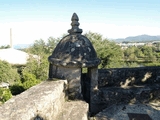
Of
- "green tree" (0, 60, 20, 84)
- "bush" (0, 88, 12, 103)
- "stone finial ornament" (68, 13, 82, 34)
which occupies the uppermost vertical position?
"stone finial ornament" (68, 13, 82, 34)

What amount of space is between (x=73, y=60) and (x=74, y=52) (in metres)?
0.20

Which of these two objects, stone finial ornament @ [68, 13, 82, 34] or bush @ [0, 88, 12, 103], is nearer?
stone finial ornament @ [68, 13, 82, 34]

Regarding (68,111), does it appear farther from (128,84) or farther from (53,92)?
(128,84)

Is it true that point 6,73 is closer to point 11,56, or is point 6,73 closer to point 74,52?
point 11,56

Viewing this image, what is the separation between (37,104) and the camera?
2.82m

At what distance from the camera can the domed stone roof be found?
4387mm

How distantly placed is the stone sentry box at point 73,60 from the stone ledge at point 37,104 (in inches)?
17.2

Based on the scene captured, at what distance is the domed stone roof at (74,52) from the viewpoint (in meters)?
4.39

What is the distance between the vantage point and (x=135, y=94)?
579cm

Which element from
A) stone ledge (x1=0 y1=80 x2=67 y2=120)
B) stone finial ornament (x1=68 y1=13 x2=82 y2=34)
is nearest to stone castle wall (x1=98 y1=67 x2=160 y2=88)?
stone finial ornament (x1=68 y1=13 x2=82 y2=34)

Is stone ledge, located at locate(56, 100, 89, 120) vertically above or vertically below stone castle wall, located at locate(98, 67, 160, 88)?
below

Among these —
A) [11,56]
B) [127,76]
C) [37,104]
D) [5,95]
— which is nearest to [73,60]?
[37,104]

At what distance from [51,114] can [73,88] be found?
1.38 m

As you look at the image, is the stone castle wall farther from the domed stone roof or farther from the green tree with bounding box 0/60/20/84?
the green tree with bounding box 0/60/20/84
